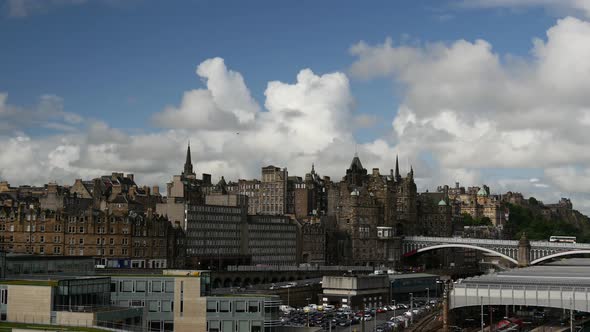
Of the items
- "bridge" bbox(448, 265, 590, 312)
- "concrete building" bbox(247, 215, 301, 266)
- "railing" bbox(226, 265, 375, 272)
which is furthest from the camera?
"concrete building" bbox(247, 215, 301, 266)

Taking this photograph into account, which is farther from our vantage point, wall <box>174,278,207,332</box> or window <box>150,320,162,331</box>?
window <box>150,320,162,331</box>

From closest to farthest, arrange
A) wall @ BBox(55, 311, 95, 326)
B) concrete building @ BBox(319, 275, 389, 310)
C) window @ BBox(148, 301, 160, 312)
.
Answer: wall @ BBox(55, 311, 95, 326)
window @ BBox(148, 301, 160, 312)
concrete building @ BBox(319, 275, 389, 310)

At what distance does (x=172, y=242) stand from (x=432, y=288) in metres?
51.0

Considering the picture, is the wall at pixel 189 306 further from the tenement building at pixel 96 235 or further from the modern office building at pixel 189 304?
the tenement building at pixel 96 235

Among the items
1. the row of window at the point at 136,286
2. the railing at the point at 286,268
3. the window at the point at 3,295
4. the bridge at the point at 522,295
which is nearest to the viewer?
→ the window at the point at 3,295

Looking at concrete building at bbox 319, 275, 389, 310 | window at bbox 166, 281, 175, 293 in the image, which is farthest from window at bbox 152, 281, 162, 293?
concrete building at bbox 319, 275, 389, 310

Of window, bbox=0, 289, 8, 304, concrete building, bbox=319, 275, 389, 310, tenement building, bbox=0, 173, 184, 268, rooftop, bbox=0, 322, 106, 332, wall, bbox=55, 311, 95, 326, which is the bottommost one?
concrete building, bbox=319, 275, 389, 310

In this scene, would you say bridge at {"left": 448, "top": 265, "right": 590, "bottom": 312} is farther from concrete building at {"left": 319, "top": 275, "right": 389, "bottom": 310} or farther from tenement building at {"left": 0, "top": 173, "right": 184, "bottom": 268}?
tenement building at {"left": 0, "top": 173, "right": 184, "bottom": 268}

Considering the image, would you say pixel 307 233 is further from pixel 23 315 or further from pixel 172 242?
pixel 23 315

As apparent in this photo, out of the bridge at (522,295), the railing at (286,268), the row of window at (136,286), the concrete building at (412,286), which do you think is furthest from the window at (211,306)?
the railing at (286,268)

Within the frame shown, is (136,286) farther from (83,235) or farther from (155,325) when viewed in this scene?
(83,235)

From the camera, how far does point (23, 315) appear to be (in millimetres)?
57469

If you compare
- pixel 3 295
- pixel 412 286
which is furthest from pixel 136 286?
pixel 412 286

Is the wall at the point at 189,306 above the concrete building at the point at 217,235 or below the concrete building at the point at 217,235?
below
